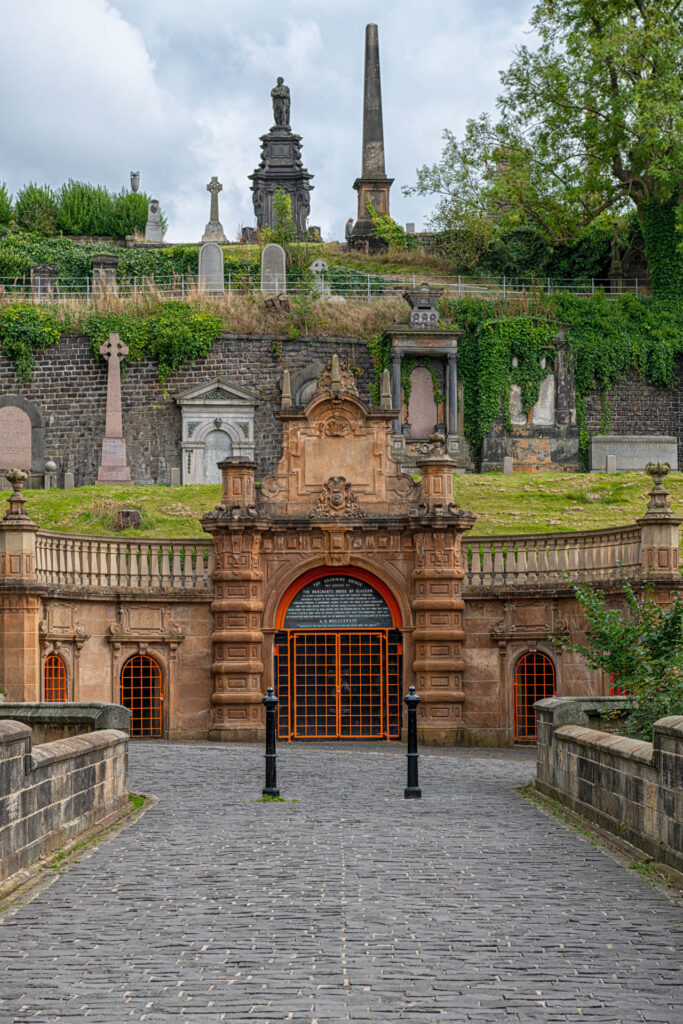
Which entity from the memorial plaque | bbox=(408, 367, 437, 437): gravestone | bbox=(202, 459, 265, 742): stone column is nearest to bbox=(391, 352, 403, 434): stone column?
bbox=(408, 367, 437, 437): gravestone

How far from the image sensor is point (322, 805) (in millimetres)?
16500

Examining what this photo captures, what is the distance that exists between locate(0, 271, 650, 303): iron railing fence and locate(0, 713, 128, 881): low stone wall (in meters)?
39.3

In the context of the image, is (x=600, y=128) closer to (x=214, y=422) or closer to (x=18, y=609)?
(x=214, y=422)

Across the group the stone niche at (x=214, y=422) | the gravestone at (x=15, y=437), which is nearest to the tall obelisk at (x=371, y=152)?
the stone niche at (x=214, y=422)

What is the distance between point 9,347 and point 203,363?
6.74 metres

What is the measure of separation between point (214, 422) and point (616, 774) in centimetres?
3695

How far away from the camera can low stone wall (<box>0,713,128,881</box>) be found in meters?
11.3

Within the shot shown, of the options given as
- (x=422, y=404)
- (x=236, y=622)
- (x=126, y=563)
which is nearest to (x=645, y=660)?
(x=236, y=622)

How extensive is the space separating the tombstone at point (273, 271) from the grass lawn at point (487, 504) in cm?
1602

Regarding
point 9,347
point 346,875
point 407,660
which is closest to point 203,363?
point 9,347

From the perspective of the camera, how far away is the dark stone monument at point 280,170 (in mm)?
86000

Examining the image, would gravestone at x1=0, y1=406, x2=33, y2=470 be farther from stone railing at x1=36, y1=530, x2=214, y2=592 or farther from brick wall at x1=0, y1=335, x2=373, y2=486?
stone railing at x1=36, y1=530, x2=214, y2=592

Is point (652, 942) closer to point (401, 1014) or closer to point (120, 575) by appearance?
point (401, 1014)

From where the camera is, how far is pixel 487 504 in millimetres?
36781
